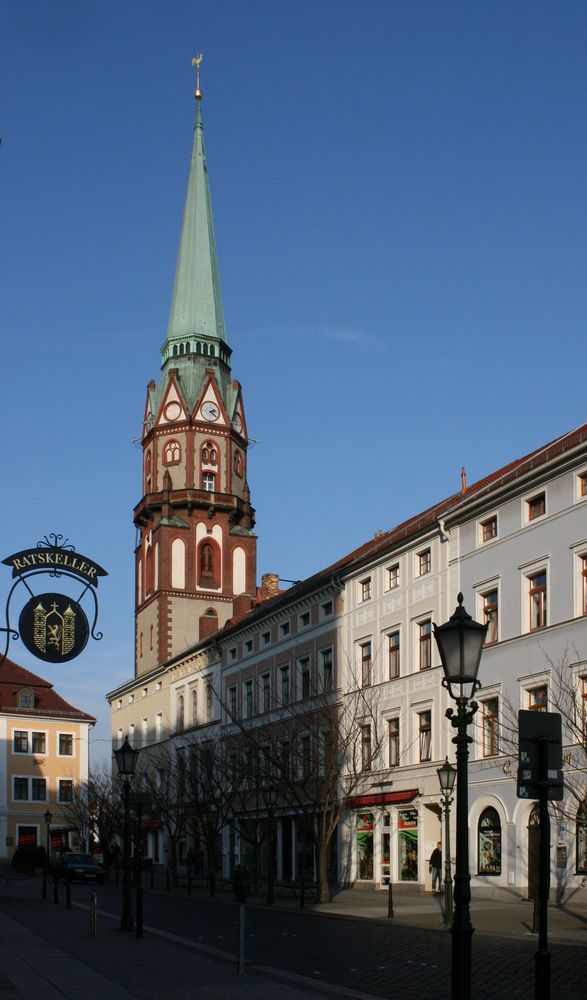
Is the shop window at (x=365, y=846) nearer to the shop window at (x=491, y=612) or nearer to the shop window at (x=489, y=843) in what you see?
the shop window at (x=489, y=843)

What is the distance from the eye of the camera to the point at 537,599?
1607 inches

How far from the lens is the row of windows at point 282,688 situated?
5662 centimetres

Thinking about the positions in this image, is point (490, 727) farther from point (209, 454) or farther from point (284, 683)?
point (209, 454)

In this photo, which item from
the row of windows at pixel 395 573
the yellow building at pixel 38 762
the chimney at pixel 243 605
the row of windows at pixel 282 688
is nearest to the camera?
the row of windows at pixel 395 573

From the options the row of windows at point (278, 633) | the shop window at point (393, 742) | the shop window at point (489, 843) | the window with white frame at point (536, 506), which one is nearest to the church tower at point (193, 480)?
the row of windows at point (278, 633)

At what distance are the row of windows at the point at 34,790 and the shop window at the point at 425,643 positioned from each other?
50863mm

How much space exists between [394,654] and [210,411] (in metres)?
53.1

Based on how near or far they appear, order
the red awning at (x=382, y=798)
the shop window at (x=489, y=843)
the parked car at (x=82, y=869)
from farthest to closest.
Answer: the parked car at (x=82, y=869), the red awning at (x=382, y=798), the shop window at (x=489, y=843)

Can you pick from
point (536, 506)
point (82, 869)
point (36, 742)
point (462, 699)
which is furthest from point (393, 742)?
point (36, 742)

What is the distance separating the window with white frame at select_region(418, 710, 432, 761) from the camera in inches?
1860

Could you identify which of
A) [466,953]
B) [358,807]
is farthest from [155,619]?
[466,953]

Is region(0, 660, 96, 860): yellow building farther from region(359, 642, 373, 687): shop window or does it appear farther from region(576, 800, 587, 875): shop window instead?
region(576, 800, 587, 875): shop window

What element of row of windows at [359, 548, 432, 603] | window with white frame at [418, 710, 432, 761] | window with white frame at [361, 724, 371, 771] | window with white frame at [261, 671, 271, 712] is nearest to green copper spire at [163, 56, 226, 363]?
window with white frame at [261, 671, 271, 712]

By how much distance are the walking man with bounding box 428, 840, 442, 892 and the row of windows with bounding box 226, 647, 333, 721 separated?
1119 centimetres
